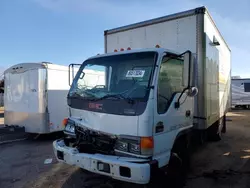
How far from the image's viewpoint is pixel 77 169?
16.9 feet

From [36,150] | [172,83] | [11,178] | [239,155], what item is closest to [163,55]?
[172,83]

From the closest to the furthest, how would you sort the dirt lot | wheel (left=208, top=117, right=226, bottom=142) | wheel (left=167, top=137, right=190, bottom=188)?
wheel (left=167, top=137, right=190, bottom=188) < the dirt lot < wheel (left=208, top=117, right=226, bottom=142)

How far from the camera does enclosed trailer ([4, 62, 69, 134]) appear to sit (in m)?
7.88

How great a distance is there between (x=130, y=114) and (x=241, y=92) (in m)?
21.5

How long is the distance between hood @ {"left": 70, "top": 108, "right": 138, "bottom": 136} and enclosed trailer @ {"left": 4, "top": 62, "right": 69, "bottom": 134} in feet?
14.3

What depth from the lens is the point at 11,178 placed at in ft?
15.6

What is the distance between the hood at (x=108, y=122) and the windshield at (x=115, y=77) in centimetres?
27

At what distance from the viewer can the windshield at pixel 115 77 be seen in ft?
11.6

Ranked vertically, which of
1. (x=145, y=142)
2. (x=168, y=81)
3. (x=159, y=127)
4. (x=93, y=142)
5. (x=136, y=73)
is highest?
(x=136, y=73)

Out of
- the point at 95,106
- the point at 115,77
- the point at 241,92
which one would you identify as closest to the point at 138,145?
the point at 95,106

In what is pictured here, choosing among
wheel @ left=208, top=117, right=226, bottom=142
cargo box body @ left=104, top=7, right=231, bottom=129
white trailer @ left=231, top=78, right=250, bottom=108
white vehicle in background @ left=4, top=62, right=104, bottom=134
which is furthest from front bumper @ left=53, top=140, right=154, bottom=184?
white trailer @ left=231, top=78, right=250, bottom=108

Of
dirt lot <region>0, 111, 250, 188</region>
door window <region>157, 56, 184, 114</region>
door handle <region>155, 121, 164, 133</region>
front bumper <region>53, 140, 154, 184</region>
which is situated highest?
door window <region>157, 56, 184, 114</region>

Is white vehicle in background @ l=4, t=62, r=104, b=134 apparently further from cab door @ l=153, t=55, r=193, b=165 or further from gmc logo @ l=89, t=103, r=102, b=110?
cab door @ l=153, t=55, r=193, b=165

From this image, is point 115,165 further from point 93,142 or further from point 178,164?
point 178,164
